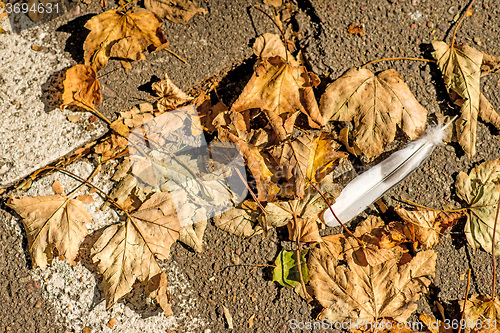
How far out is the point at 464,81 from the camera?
5.98ft

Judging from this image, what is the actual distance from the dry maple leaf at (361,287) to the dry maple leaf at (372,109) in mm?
605

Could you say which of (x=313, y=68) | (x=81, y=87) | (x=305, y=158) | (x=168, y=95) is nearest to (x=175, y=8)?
(x=168, y=95)

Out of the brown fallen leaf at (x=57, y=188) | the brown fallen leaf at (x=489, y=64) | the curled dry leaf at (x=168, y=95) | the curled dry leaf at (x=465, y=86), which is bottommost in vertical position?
the brown fallen leaf at (x=57, y=188)

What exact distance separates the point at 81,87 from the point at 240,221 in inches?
45.1

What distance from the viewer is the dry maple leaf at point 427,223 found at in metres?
1.79

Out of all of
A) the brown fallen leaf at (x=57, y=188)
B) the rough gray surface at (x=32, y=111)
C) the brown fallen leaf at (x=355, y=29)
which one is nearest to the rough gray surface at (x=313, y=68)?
the brown fallen leaf at (x=355, y=29)

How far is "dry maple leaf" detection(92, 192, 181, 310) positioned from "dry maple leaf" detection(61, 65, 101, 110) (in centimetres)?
65

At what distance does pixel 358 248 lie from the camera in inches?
70.7

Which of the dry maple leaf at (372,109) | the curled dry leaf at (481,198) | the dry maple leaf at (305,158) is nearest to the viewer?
the dry maple leaf at (305,158)

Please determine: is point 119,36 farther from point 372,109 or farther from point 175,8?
point 372,109

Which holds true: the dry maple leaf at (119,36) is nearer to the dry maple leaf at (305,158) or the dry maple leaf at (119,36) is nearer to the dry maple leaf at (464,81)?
the dry maple leaf at (305,158)

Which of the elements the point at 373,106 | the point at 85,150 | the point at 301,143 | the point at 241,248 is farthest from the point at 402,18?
the point at 85,150

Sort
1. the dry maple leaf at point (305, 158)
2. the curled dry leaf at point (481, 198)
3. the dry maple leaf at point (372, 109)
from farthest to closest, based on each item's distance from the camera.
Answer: the curled dry leaf at point (481, 198)
the dry maple leaf at point (372, 109)
the dry maple leaf at point (305, 158)

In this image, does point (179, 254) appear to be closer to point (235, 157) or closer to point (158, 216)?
point (158, 216)
